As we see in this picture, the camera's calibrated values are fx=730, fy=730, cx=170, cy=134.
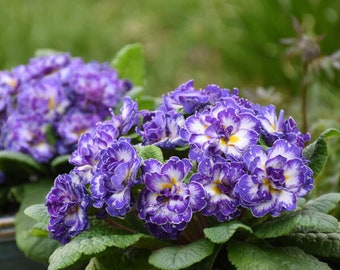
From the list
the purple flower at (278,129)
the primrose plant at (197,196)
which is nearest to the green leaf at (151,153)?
the primrose plant at (197,196)

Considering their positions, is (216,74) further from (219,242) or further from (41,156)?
(219,242)

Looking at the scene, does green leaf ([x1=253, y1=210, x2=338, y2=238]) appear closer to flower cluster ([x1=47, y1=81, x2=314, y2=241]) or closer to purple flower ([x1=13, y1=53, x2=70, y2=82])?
flower cluster ([x1=47, y1=81, x2=314, y2=241])

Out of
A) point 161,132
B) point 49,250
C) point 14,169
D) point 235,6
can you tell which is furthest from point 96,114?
point 235,6

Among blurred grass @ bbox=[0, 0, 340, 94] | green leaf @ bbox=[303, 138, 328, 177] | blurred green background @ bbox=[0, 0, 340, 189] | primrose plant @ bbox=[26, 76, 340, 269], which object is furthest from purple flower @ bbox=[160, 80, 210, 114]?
blurred grass @ bbox=[0, 0, 340, 94]

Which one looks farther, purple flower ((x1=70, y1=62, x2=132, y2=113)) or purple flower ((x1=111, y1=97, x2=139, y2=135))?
purple flower ((x1=70, y1=62, x2=132, y2=113))

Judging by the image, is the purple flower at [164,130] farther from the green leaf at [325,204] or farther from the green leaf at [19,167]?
the green leaf at [19,167]
